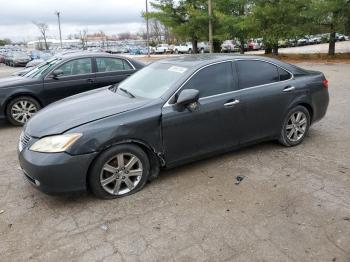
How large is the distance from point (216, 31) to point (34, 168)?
87.6 feet

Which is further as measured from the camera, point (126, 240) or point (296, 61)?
point (296, 61)

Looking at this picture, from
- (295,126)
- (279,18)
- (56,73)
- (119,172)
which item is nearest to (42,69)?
(56,73)

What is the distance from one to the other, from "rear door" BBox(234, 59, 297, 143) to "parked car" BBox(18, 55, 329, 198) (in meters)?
0.01

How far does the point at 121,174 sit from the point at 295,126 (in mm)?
2874

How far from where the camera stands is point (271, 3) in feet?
78.1

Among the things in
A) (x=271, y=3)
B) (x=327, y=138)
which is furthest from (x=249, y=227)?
(x=271, y=3)

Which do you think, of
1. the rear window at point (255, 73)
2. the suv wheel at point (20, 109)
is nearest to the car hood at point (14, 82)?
the suv wheel at point (20, 109)

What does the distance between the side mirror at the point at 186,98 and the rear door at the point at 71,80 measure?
4.32 m

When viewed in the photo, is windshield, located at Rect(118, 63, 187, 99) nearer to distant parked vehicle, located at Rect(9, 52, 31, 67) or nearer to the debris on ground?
the debris on ground

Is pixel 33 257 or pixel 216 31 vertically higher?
pixel 216 31

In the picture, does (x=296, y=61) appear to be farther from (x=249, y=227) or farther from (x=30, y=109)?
(x=249, y=227)

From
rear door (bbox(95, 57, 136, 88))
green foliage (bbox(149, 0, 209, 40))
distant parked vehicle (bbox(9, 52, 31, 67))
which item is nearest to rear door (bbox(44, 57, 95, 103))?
rear door (bbox(95, 57, 136, 88))

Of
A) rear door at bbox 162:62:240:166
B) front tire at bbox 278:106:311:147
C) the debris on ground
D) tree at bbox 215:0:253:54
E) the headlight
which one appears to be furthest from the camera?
tree at bbox 215:0:253:54

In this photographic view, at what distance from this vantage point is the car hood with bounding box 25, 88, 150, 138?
12.5 feet
